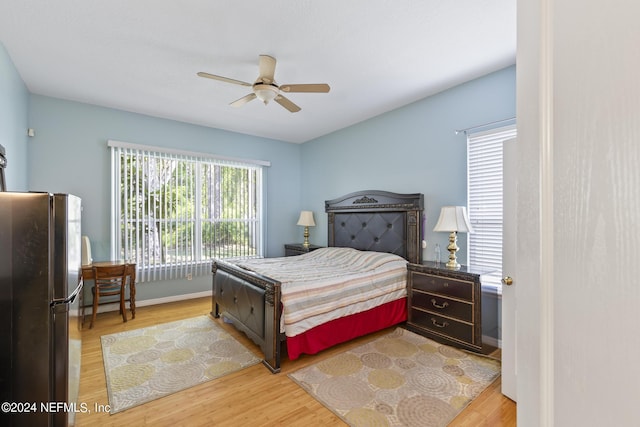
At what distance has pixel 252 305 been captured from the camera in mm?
2670

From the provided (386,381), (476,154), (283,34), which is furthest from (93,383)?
(476,154)

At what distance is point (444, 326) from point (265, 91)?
274 cm

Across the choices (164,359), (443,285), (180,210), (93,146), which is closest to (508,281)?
(443,285)

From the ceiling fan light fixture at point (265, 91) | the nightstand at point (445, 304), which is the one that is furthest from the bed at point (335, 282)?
the ceiling fan light fixture at point (265, 91)

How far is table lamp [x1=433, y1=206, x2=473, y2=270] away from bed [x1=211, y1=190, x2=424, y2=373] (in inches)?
19.0

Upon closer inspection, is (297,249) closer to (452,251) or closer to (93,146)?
(452,251)

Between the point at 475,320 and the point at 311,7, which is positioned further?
the point at 475,320

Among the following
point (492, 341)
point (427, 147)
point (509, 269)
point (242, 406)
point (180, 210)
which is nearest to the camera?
point (242, 406)

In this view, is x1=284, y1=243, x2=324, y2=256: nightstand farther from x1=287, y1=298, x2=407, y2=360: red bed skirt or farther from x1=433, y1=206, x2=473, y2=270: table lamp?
x1=433, y1=206, x2=473, y2=270: table lamp

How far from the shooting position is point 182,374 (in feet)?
7.48

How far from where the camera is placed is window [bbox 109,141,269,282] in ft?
12.9

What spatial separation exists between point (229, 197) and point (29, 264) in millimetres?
3472

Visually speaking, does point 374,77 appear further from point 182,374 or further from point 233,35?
point 182,374

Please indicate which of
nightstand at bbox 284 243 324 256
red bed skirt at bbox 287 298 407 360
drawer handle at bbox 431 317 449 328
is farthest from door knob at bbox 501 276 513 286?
nightstand at bbox 284 243 324 256
